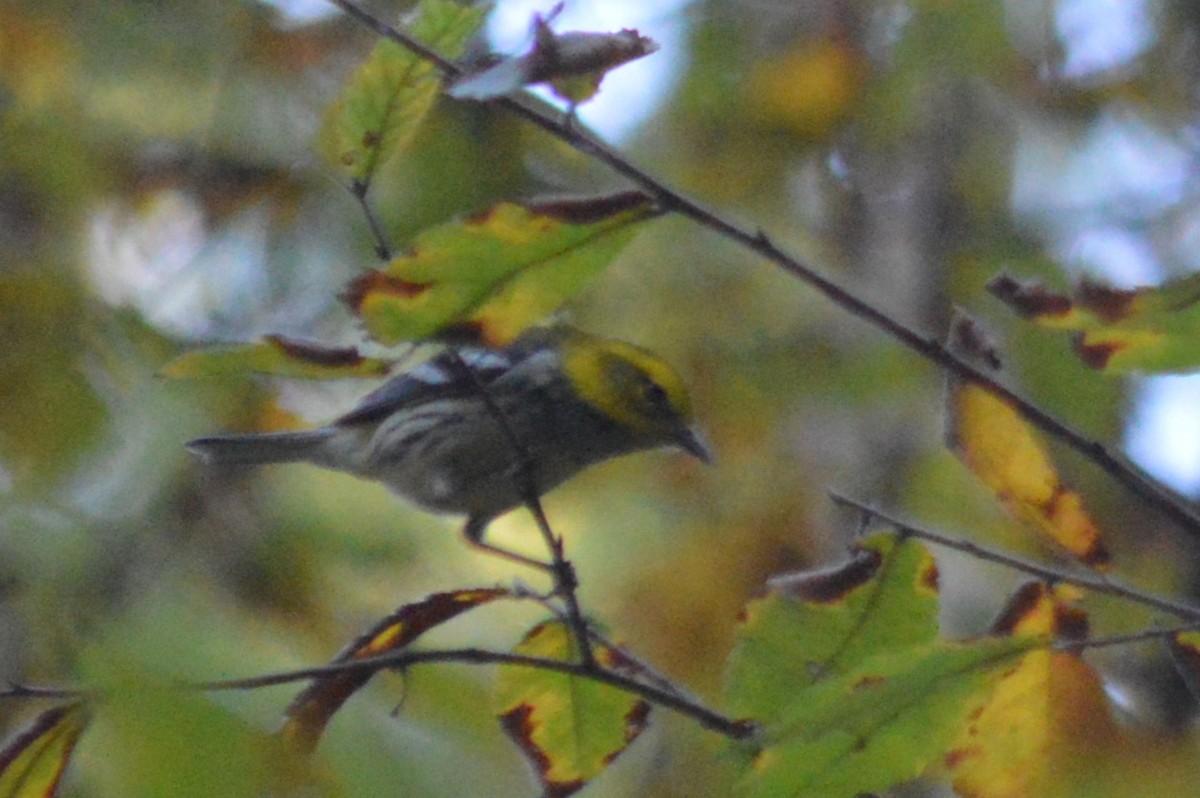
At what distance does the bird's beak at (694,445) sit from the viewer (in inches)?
80.3

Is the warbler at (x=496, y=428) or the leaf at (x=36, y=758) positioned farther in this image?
the warbler at (x=496, y=428)

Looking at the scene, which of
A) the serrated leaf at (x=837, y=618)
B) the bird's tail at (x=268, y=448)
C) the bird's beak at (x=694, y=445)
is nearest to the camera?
the serrated leaf at (x=837, y=618)

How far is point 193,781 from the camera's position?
73cm

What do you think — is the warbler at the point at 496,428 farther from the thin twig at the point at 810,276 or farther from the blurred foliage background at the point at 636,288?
the thin twig at the point at 810,276

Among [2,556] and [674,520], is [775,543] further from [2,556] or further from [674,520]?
[2,556]

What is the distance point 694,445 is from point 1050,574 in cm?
123

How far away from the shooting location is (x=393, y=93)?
86 centimetres

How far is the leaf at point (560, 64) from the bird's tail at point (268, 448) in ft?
3.96

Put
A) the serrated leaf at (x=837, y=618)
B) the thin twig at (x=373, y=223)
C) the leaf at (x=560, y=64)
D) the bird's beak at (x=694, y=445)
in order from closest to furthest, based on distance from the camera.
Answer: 1. the leaf at (x=560, y=64)
2. the thin twig at (x=373, y=223)
3. the serrated leaf at (x=837, y=618)
4. the bird's beak at (x=694, y=445)

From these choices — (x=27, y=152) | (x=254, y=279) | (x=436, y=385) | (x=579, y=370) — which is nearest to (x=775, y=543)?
(x=579, y=370)

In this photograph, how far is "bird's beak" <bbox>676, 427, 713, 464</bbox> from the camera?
204cm

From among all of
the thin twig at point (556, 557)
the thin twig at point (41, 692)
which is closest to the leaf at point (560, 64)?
the thin twig at point (556, 557)

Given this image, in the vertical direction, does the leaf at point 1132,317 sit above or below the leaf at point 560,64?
below

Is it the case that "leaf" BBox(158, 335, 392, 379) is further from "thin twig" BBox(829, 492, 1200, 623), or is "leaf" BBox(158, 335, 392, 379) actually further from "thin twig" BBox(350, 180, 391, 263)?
"thin twig" BBox(829, 492, 1200, 623)
